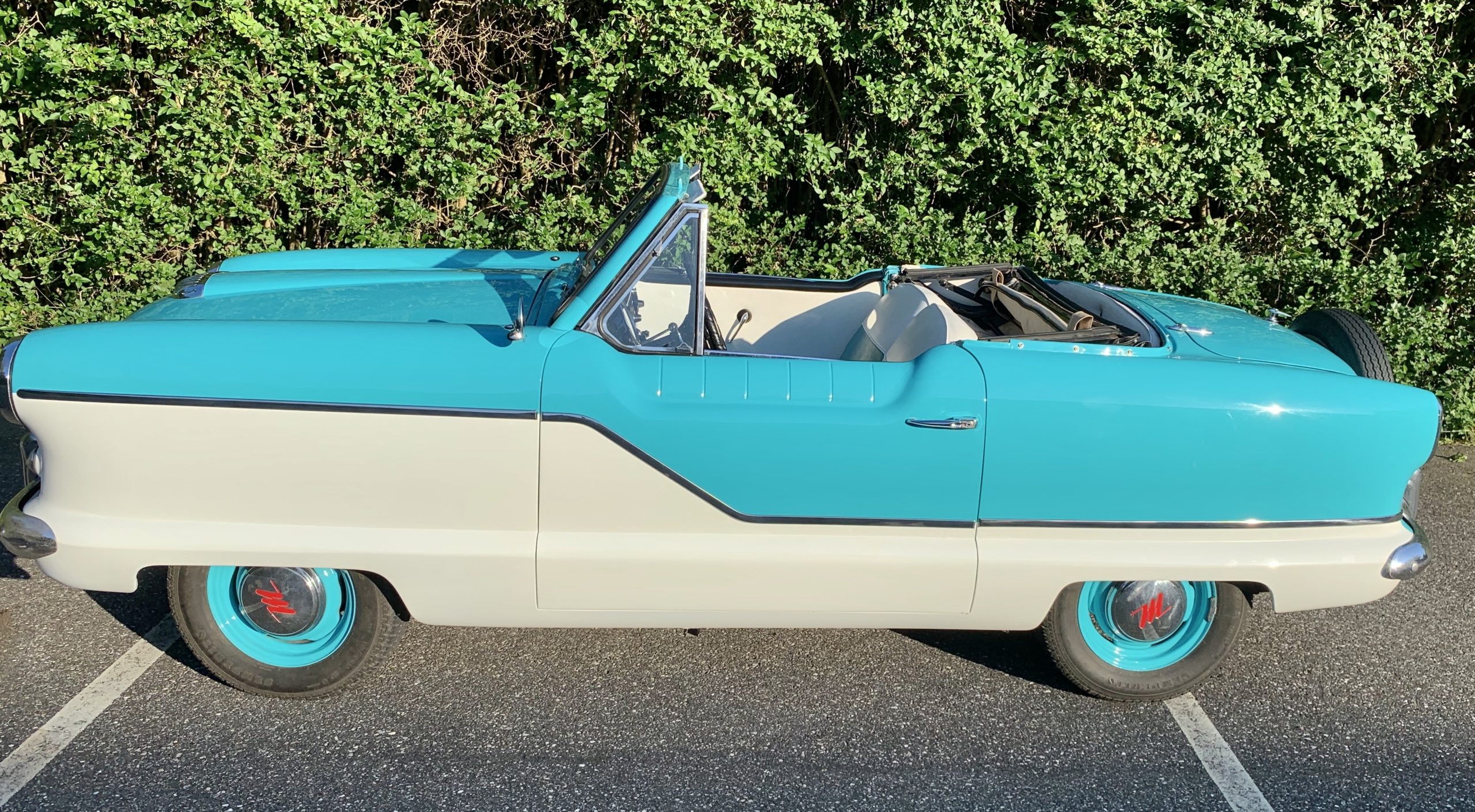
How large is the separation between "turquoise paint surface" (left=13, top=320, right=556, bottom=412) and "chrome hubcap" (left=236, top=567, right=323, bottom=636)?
1.93ft

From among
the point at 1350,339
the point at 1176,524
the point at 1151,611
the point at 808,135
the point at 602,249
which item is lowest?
the point at 1151,611

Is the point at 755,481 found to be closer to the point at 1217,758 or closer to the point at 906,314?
the point at 906,314

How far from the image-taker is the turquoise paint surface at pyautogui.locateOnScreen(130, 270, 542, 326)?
11.0ft

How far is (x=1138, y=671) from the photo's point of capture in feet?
10.7

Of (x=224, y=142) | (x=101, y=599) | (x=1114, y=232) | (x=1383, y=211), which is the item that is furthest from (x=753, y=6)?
(x=101, y=599)

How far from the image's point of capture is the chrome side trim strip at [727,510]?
110 inches

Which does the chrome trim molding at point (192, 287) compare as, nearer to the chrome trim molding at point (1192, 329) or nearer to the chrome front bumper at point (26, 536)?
the chrome front bumper at point (26, 536)

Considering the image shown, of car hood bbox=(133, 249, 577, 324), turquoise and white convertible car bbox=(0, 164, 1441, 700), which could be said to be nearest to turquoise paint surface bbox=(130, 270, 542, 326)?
car hood bbox=(133, 249, 577, 324)

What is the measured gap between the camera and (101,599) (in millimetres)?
3705

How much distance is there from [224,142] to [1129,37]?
504 centimetres

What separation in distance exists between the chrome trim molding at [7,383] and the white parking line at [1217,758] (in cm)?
Answer: 325

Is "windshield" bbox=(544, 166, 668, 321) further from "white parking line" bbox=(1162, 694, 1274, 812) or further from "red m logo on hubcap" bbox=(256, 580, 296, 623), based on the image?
"white parking line" bbox=(1162, 694, 1274, 812)

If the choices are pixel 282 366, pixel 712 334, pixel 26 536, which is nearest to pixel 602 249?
pixel 712 334

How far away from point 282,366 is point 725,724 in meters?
1.53
